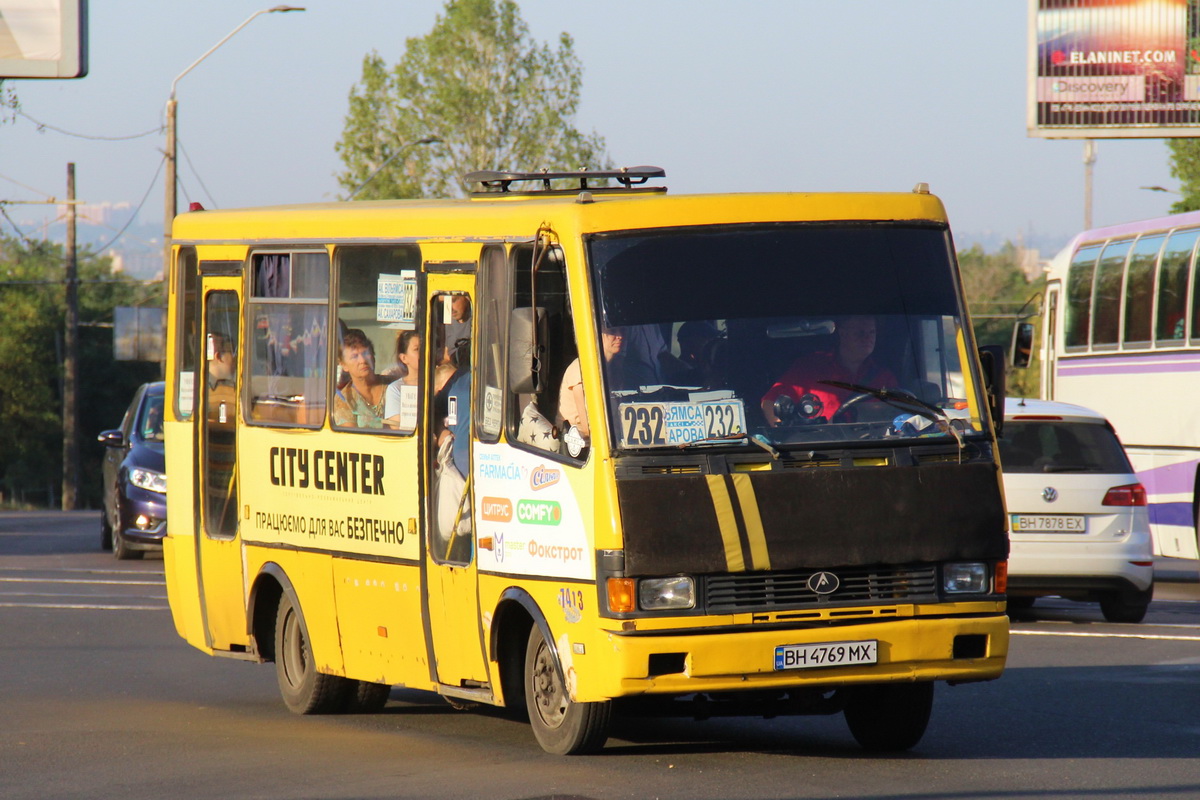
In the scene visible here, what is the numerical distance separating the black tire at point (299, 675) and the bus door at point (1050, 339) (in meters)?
15.6

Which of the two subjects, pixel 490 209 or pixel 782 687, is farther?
pixel 490 209

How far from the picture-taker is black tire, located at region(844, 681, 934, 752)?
31.3ft

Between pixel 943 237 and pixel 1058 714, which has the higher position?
pixel 943 237

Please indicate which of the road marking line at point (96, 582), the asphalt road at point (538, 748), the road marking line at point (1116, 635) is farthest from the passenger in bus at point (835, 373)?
the road marking line at point (96, 582)

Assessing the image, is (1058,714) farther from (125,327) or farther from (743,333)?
(125,327)

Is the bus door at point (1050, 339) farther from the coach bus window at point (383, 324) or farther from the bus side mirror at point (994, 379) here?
the bus side mirror at point (994, 379)

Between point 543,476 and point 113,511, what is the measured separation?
15707 mm

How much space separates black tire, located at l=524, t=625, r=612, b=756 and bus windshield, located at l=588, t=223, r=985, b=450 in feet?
3.83

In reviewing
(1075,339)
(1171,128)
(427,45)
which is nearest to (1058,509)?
(1075,339)

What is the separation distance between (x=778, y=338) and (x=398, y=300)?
2.36 m

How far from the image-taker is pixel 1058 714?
1085 cm

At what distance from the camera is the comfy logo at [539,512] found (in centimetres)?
891

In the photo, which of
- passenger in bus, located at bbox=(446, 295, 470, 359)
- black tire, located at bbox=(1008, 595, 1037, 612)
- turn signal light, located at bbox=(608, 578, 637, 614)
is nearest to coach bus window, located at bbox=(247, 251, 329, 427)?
passenger in bus, located at bbox=(446, 295, 470, 359)

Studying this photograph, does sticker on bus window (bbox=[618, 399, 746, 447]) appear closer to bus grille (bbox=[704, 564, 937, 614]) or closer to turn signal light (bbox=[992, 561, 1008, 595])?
bus grille (bbox=[704, 564, 937, 614])
